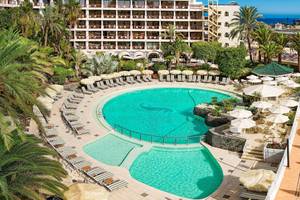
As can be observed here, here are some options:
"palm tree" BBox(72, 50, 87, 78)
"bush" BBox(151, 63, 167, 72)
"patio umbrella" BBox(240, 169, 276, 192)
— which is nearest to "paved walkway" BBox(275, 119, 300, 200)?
"patio umbrella" BBox(240, 169, 276, 192)

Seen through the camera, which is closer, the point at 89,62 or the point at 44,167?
the point at 44,167

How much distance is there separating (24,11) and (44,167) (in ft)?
130

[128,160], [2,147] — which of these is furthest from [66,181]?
[2,147]

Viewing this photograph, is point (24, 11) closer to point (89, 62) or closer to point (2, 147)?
point (89, 62)

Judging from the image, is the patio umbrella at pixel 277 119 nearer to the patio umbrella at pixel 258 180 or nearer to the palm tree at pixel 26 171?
the patio umbrella at pixel 258 180

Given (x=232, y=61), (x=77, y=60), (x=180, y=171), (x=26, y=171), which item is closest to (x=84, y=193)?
(x=26, y=171)

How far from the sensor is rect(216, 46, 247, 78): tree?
154 ft

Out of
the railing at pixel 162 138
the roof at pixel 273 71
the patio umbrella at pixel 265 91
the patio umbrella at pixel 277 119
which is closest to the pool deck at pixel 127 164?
the railing at pixel 162 138

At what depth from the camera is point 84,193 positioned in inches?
638

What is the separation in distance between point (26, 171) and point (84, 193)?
349 centimetres

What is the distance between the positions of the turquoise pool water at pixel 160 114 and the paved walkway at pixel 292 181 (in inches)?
347

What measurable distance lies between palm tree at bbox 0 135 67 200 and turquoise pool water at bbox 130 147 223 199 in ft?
28.3

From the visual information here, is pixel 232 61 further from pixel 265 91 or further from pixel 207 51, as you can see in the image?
pixel 265 91

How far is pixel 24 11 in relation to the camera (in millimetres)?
48500
